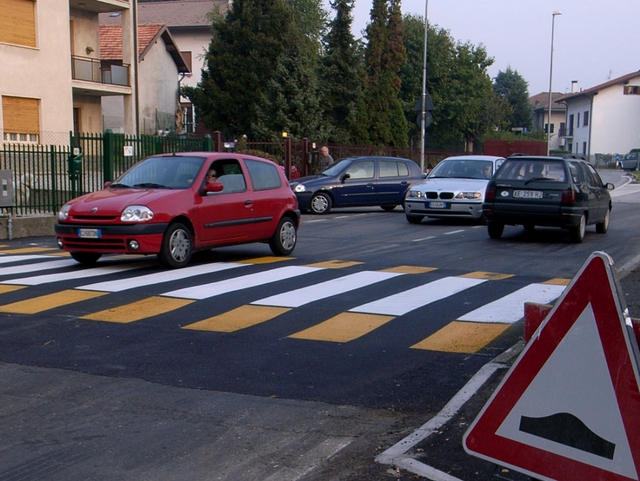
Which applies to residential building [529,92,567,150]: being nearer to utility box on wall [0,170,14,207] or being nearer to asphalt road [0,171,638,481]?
utility box on wall [0,170,14,207]

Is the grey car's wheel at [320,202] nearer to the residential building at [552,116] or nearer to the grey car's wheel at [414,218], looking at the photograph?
the grey car's wheel at [414,218]

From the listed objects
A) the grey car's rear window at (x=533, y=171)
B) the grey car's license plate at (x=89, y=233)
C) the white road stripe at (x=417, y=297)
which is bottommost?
the white road stripe at (x=417, y=297)

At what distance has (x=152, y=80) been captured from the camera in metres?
46.9

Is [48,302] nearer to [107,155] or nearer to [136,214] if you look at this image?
[136,214]

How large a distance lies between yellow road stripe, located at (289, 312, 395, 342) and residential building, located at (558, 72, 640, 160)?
8040 cm

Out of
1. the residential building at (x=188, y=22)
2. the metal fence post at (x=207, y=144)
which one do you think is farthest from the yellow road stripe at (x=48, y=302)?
the residential building at (x=188, y=22)

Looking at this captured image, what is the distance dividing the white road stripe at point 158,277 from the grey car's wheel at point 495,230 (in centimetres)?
615

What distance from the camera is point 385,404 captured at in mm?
5500

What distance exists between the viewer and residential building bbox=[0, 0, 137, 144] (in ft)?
91.7

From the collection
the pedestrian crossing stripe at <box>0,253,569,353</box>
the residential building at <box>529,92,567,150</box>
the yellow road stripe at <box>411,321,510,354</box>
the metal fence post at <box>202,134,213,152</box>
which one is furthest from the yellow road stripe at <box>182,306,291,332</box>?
the residential building at <box>529,92,567,150</box>

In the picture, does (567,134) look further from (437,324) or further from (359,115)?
(437,324)

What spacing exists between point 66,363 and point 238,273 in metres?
4.63

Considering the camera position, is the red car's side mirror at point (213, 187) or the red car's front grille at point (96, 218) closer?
the red car's front grille at point (96, 218)

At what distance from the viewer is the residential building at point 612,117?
272 ft
